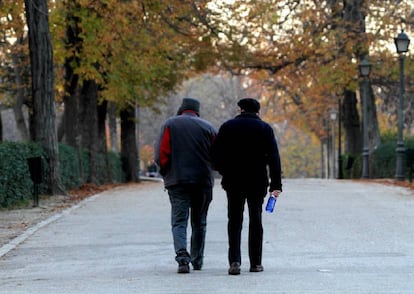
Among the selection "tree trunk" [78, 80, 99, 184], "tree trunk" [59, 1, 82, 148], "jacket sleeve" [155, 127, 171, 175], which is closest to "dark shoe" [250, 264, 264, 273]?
"jacket sleeve" [155, 127, 171, 175]

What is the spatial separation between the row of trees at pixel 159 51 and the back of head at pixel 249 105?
16.2 meters

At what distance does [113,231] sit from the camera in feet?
55.5

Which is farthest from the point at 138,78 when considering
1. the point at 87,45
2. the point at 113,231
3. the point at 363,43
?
the point at 113,231

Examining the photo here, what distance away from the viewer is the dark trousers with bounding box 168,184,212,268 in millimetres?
11461

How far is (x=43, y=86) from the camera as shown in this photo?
28.0 metres

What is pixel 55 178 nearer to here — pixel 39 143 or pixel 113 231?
pixel 39 143

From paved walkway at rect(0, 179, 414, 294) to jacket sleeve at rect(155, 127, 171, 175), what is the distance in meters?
1.06

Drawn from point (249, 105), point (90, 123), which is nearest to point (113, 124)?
point (90, 123)

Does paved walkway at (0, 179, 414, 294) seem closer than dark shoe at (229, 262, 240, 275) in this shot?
Yes

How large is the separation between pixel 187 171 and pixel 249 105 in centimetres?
91

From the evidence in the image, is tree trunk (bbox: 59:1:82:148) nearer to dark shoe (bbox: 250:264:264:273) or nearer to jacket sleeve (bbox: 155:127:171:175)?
jacket sleeve (bbox: 155:127:171:175)

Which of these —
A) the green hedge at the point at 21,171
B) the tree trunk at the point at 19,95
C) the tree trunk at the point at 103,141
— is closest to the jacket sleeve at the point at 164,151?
the green hedge at the point at 21,171

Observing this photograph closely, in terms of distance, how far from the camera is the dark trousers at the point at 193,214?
37.6 ft

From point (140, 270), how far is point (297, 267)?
5.19 feet
